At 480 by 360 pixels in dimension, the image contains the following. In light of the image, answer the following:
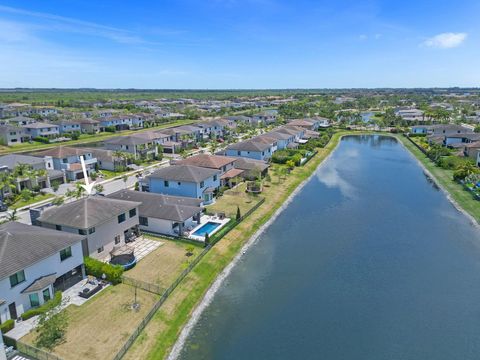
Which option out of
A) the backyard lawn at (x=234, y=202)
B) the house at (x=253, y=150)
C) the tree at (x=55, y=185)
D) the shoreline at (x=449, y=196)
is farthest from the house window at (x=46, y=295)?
the house at (x=253, y=150)

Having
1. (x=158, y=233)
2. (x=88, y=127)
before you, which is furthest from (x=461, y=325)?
(x=88, y=127)

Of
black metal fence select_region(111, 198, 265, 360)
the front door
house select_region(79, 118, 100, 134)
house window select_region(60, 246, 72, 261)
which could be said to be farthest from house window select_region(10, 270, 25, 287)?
house select_region(79, 118, 100, 134)

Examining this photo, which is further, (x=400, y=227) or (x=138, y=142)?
(x=138, y=142)

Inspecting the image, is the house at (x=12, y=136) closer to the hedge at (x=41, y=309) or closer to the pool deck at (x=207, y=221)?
the pool deck at (x=207, y=221)

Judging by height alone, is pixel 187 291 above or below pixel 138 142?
below

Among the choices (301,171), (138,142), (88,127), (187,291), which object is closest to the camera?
(187,291)

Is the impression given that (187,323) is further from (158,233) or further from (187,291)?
(158,233)

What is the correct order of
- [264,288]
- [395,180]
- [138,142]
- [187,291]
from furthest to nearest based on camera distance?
[138,142]
[395,180]
[264,288]
[187,291]

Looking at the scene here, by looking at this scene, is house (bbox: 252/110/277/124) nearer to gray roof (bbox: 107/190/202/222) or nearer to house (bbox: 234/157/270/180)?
house (bbox: 234/157/270/180)
